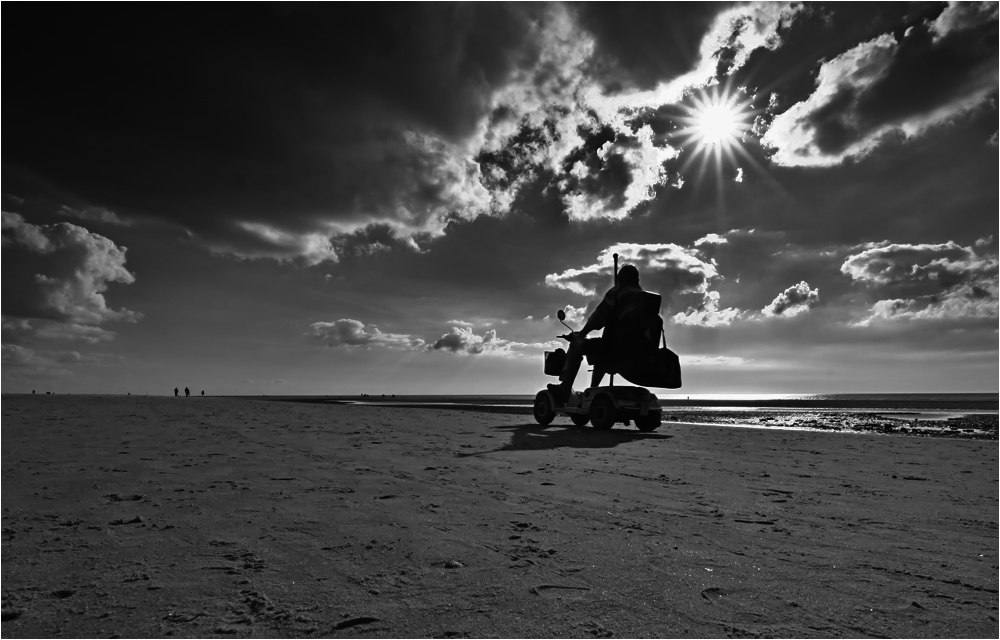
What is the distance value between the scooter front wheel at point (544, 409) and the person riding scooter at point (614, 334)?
35 centimetres

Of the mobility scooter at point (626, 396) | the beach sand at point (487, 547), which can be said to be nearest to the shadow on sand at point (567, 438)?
the mobility scooter at point (626, 396)

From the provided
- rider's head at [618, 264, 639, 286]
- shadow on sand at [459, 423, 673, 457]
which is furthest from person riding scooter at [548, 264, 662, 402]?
shadow on sand at [459, 423, 673, 457]

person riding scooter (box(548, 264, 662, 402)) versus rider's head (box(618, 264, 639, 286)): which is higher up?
rider's head (box(618, 264, 639, 286))

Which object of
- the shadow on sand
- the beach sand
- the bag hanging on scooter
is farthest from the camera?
the bag hanging on scooter

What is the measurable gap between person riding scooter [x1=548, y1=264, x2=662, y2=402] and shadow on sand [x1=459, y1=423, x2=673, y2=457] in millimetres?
2144

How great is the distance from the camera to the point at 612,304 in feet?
66.4

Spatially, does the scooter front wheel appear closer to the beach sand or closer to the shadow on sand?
the shadow on sand

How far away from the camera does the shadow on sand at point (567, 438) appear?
13.4 metres

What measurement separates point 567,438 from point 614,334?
17.8 ft

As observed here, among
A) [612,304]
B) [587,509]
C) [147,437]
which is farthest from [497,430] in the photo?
[587,509]

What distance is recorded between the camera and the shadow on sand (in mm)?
13364

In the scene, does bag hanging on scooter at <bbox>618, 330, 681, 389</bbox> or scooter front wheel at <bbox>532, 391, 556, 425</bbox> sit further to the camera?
scooter front wheel at <bbox>532, 391, 556, 425</bbox>

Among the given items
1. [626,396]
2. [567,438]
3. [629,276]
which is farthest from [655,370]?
[567,438]

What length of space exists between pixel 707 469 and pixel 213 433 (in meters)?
12.0
